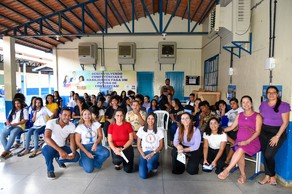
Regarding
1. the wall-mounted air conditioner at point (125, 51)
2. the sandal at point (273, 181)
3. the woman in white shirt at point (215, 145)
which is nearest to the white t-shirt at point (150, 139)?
the woman in white shirt at point (215, 145)

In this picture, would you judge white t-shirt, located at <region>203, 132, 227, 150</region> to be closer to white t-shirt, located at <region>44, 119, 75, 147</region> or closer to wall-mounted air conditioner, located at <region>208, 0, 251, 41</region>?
wall-mounted air conditioner, located at <region>208, 0, 251, 41</region>

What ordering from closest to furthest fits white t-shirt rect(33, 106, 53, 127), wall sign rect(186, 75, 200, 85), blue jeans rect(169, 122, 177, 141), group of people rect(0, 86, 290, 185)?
group of people rect(0, 86, 290, 185) → white t-shirt rect(33, 106, 53, 127) → blue jeans rect(169, 122, 177, 141) → wall sign rect(186, 75, 200, 85)

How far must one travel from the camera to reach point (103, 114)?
467 cm

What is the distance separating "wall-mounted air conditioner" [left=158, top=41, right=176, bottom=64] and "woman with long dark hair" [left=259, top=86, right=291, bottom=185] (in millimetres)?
5483

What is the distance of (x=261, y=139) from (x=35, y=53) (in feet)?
31.8

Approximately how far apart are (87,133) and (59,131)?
43 centimetres

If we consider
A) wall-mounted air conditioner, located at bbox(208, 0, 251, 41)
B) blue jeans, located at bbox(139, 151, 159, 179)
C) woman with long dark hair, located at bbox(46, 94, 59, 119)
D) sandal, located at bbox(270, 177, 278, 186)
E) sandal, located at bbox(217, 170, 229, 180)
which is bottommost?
sandal, located at bbox(270, 177, 278, 186)

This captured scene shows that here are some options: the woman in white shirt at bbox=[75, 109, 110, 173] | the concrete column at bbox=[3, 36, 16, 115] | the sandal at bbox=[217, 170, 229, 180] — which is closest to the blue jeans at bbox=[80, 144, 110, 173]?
the woman in white shirt at bbox=[75, 109, 110, 173]

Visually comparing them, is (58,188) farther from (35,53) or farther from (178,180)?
(35,53)

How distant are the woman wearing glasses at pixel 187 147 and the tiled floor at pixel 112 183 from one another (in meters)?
0.12

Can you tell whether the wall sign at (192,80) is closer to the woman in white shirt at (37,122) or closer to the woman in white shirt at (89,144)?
the woman in white shirt at (37,122)

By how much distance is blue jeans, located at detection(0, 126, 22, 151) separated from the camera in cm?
383

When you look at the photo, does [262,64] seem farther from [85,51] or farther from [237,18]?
[85,51]

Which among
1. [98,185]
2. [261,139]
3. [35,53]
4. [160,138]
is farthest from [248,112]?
[35,53]
